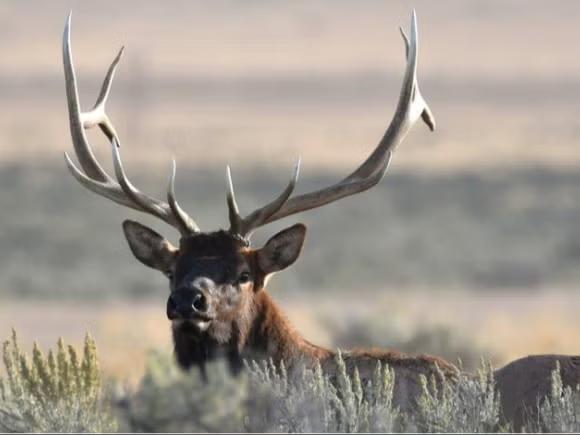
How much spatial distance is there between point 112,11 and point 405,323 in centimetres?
7897

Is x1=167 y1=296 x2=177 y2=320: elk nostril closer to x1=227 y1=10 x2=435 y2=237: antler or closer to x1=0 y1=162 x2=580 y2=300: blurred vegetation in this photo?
x1=227 y1=10 x2=435 y2=237: antler

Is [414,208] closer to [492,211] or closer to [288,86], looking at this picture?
[492,211]

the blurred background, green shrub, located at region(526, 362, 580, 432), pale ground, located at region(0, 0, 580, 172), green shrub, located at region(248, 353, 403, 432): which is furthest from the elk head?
pale ground, located at region(0, 0, 580, 172)

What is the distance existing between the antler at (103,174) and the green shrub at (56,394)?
147 centimetres

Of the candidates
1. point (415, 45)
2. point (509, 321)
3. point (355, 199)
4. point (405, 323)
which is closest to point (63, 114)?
point (355, 199)

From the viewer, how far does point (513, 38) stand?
9338cm

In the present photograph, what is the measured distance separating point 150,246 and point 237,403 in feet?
8.57

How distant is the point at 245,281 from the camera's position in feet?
37.7

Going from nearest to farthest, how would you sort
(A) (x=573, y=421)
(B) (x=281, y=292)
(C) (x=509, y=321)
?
(A) (x=573, y=421)
(C) (x=509, y=321)
(B) (x=281, y=292)

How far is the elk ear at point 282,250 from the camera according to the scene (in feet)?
38.5

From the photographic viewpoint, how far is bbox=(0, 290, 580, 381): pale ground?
72.1 feet

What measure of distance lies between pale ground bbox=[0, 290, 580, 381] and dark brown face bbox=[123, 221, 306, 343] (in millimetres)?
7461

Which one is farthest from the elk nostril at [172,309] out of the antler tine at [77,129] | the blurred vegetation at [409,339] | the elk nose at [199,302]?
the blurred vegetation at [409,339]

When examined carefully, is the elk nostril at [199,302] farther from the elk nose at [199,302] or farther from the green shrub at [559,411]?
the green shrub at [559,411]
